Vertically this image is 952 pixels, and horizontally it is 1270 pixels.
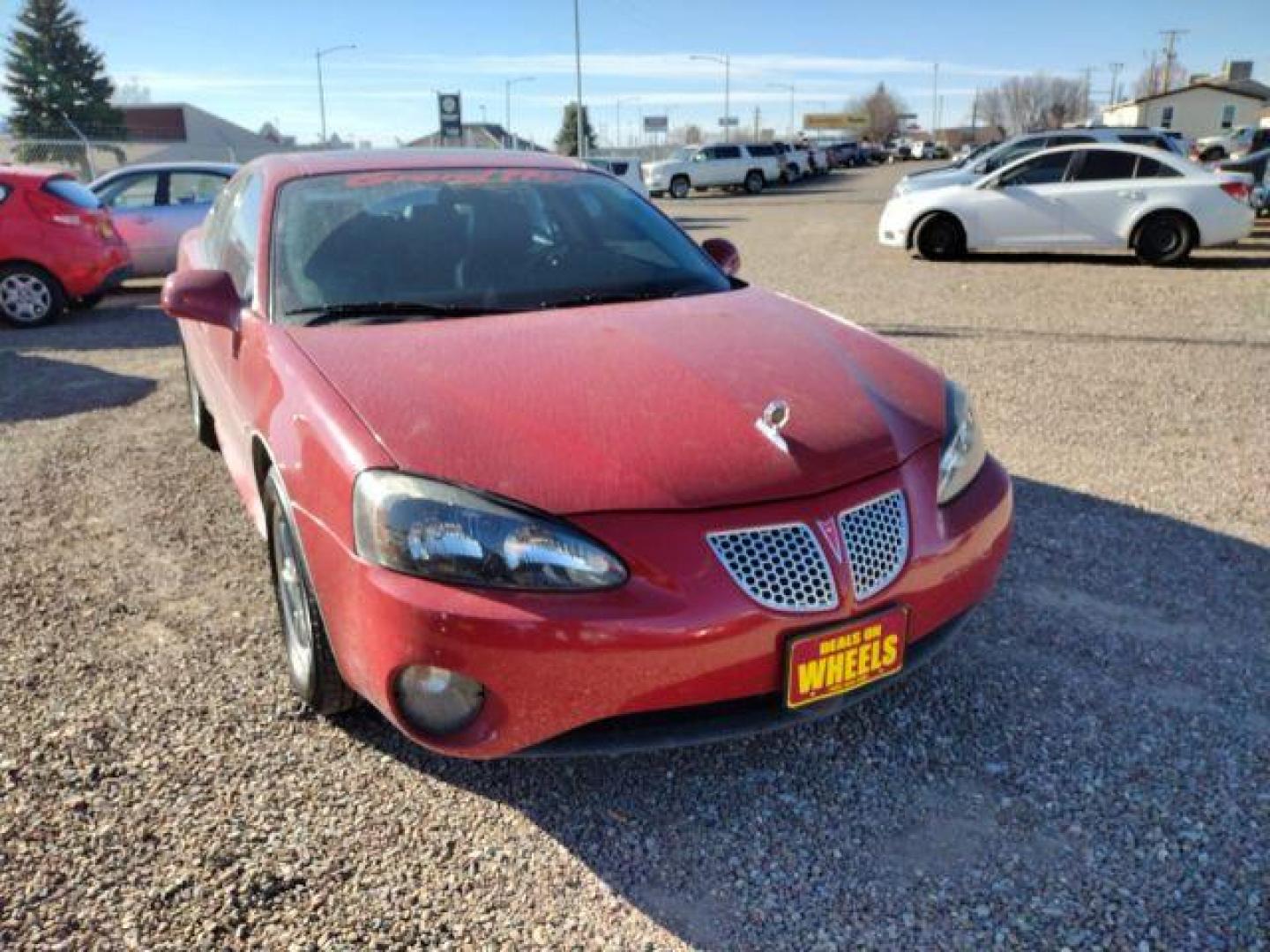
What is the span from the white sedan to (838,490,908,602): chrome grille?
36.9ft

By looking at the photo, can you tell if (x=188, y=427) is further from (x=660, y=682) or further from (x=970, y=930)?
(x=970, y=930)

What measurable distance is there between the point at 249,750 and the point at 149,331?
7568mm

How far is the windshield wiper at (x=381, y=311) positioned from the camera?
9.71ft

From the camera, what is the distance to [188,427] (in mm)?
5793

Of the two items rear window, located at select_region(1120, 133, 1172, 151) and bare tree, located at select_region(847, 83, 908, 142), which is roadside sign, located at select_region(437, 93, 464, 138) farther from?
bare tree, located at select_region(847, 83, 908, 142)

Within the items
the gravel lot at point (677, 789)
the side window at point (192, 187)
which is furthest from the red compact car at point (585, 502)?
the side window at point (192, 187)

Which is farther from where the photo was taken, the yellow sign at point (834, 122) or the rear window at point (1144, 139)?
the yellow sign at point (834, 122)

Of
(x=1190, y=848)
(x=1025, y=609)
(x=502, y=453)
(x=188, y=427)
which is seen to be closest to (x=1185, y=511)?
(x=1025, y=609)

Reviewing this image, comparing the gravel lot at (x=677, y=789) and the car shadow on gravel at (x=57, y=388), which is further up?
the car shadow on gravel at (x=57, y=388)

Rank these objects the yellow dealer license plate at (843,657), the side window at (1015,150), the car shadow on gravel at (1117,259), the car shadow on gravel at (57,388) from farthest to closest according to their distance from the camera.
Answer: the side window at (1015,150), the car shadow on gravel at (1117,259), the car shadow on gravel at (57,388), the yellow dealer license plate at (843,657)

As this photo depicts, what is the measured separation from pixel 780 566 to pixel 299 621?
4.65 feet

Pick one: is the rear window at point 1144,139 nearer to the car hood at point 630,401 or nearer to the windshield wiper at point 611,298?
the windshield wiper at point 611,298

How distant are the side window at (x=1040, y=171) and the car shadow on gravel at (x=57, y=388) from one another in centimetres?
1025

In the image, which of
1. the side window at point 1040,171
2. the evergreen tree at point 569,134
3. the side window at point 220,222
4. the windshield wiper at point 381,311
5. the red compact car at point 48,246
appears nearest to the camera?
the windshield wiper at point 381,311
